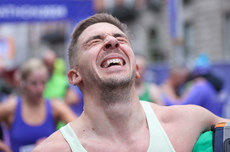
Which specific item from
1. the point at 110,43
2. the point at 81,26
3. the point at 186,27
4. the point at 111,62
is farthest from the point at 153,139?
the point at 186,27

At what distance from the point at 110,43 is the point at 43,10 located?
16.2 ft

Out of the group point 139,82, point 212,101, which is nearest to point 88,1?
point 139,82

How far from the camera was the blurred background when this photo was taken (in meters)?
6.75

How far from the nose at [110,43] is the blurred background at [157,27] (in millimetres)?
541

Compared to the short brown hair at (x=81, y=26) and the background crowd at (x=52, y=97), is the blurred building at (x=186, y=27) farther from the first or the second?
the short brown hair at (x=81, y=26)

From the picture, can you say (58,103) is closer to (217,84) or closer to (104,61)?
(104,61)

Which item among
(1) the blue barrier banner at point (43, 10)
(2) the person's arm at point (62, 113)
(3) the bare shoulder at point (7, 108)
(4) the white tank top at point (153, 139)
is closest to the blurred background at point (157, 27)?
(1) the blue barrier banner at point (43, 10)

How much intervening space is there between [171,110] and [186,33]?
19.3 m

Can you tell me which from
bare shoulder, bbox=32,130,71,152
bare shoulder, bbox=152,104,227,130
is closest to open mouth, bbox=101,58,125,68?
bare shoulder, bbox=152,104,227,130

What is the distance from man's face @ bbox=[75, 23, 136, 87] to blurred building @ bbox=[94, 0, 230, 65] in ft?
31.7

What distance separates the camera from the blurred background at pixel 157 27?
6.75 meters

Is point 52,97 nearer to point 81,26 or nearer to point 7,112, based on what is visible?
point 7,112

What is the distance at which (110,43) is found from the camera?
214 centimetres

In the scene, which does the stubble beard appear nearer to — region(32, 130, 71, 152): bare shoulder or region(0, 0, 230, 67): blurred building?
region(32, 130, 71, 152): bare shoulder
